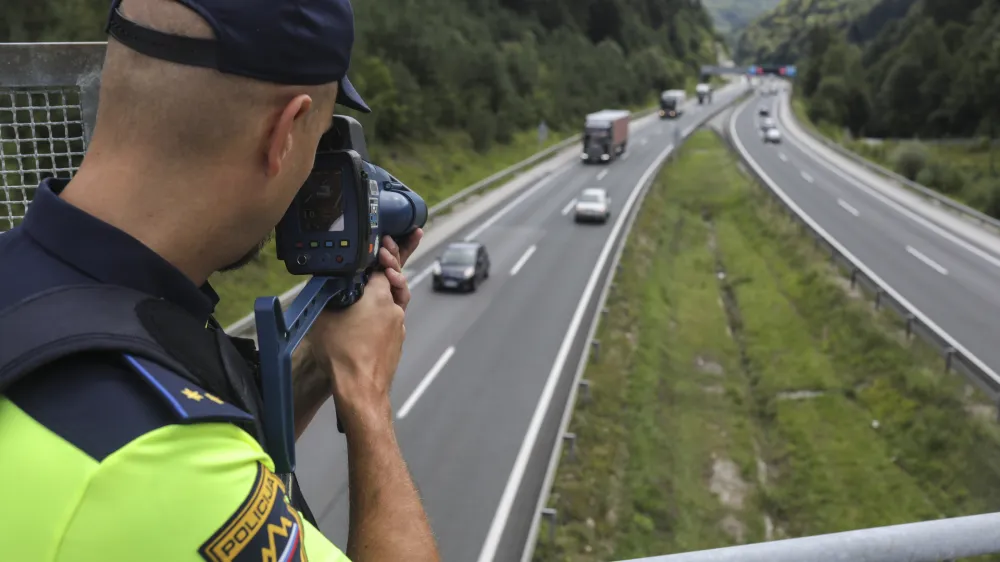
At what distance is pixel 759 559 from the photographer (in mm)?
1931

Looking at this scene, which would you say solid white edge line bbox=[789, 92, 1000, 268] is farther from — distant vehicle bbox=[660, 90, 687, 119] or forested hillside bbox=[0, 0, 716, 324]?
distant vehicle bbox=[660, 90, 687, 119]

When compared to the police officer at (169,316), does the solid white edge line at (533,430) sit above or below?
below

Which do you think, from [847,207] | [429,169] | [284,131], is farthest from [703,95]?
[284,131]

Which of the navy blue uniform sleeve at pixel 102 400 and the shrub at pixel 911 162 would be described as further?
the shrub at pixel 911 162

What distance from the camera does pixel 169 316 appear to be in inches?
53.3

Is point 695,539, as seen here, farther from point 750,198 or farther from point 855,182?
point 855,182

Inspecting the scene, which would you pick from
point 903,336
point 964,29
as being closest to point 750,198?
point 903,336

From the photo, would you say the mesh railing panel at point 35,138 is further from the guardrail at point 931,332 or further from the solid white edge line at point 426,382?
the guardrail at point 931,332

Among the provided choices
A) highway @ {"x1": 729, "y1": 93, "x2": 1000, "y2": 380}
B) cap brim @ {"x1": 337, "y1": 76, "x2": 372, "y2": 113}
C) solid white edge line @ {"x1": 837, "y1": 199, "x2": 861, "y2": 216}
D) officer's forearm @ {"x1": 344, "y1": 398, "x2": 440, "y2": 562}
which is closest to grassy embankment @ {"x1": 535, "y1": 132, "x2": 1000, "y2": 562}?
highway @ {"x1": 729, "y1": 93, "x2": 1000, "y2": 380}

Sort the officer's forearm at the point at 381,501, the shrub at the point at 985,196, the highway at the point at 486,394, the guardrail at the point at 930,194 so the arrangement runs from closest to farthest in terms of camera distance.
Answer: the officer's forearm at the point at 381,501 < the highway at the point at 486,394 < the guardrail at the point at 930,194 < the shrub at the point at 985,196

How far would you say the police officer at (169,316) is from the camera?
1113 millimetres

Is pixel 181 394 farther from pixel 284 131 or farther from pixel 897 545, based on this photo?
pixel 897 545

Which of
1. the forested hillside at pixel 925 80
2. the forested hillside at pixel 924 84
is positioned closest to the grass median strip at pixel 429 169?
the forested hillside at pixel 924 84

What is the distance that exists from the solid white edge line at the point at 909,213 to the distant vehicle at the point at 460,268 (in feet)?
66.0
